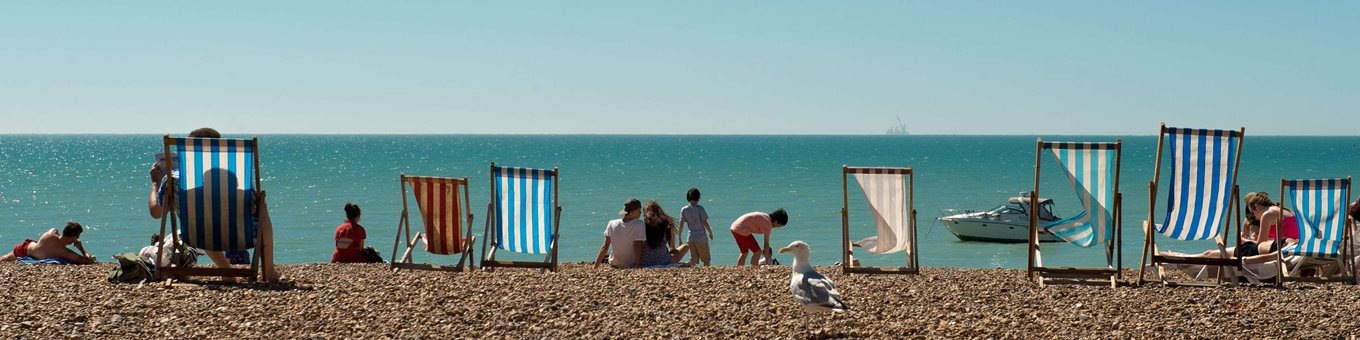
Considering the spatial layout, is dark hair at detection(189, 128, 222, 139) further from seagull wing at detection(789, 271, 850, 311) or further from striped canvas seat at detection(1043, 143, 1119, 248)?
striped canvas seat at detection(1043, 143, 1119, 248)

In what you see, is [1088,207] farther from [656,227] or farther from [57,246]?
[57,246]

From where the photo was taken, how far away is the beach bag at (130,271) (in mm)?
6625

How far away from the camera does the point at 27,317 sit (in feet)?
18.0

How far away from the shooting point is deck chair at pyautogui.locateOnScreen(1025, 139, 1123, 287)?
722cm

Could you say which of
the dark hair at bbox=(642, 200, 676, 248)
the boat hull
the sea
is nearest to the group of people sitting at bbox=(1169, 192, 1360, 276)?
the sea

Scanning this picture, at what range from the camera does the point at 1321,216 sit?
7441mm

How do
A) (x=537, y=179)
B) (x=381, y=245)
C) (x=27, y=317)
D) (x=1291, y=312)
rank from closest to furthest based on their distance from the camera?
1. (x=27, y=317)
2. (x=1291, y=312)
3. (x=537, y=179)
4. (x=381, y=245)

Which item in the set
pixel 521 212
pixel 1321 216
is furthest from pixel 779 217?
pixel 1321 216

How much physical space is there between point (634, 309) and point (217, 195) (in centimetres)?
233

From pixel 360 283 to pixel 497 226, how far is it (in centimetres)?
190

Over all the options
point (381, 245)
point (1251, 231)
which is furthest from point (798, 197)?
point (1251, 231)

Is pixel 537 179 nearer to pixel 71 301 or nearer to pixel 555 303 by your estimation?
pixel 555 303

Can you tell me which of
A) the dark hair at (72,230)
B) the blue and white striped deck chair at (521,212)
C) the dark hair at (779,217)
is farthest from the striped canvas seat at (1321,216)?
the dark hair at (72,230)

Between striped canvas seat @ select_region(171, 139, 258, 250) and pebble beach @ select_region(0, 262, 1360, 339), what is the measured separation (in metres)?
0.26
